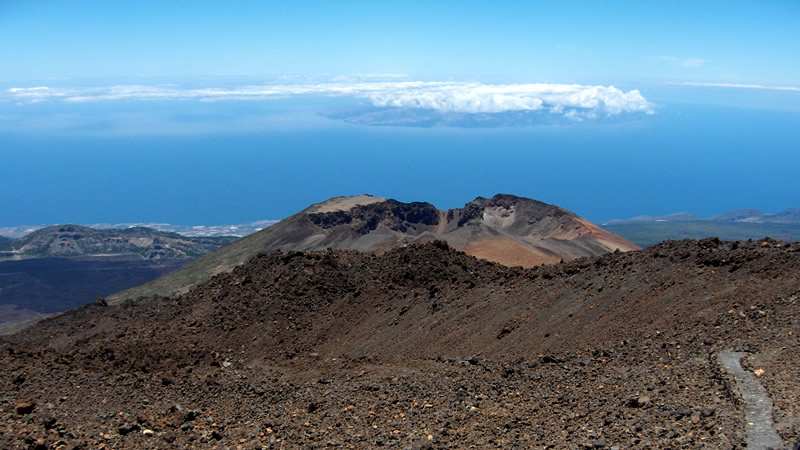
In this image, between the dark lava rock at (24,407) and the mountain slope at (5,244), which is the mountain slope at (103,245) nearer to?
the mountain slope at (5,244)

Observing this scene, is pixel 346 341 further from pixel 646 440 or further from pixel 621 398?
pixel 646 440

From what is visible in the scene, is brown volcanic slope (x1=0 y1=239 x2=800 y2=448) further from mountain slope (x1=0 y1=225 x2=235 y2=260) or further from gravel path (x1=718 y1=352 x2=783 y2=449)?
mountain slope (x1=0 y1=225 x2=235 y2=260)

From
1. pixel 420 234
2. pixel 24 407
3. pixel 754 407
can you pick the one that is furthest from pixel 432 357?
pixel 420 234

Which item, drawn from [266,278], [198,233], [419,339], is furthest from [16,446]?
[198,233]

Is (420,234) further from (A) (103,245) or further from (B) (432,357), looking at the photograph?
(A) (103,245)

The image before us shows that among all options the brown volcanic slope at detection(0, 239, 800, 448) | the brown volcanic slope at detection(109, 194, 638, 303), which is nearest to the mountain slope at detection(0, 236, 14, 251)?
the brown volcanic slope at detection(109, 194, 638, 303)

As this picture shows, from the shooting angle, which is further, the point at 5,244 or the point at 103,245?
the point at 5,244
